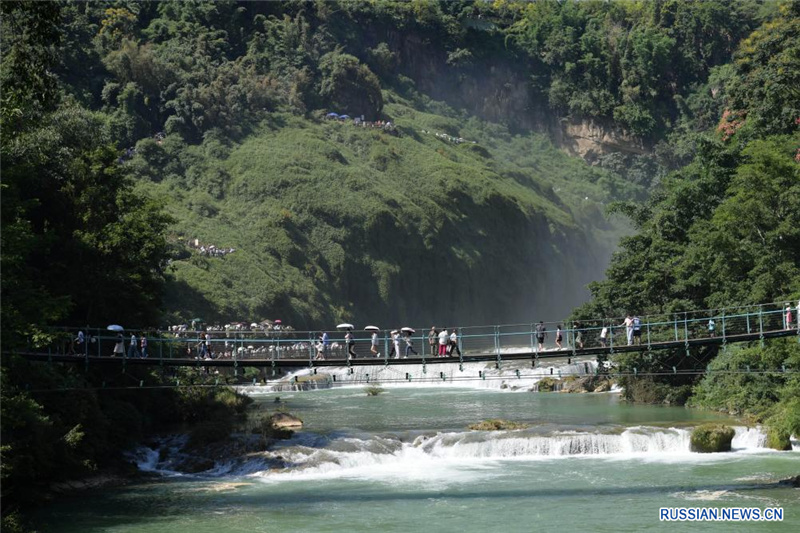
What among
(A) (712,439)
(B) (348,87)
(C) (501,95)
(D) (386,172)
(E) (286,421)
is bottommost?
(A) (712,439)

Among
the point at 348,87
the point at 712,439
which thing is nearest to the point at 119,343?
the point at 712,439

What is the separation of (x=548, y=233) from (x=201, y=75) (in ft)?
139

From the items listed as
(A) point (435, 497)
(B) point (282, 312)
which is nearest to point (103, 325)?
(A) point (435, 497)

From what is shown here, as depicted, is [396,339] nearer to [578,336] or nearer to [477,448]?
[477,448]

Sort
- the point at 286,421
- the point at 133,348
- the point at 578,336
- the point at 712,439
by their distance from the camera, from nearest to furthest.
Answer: the point at 133,348
the point at 712,439
the point at 286,421
the point at 578,336

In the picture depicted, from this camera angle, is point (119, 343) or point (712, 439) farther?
point (712, 439)

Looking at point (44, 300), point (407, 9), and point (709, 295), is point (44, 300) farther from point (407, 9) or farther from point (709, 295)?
point (407, 9)

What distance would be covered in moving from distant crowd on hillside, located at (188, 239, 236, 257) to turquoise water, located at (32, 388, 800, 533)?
4057 centimetres

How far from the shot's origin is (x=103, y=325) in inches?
1524

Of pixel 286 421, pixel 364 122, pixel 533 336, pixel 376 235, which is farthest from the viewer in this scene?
pixel 364 122

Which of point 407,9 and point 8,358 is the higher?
point 407,9

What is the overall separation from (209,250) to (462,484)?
53.4 m

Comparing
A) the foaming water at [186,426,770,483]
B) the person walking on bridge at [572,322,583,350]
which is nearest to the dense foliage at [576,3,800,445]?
the foaming water at [186,426,770,483]

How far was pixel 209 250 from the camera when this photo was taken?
270 feet
